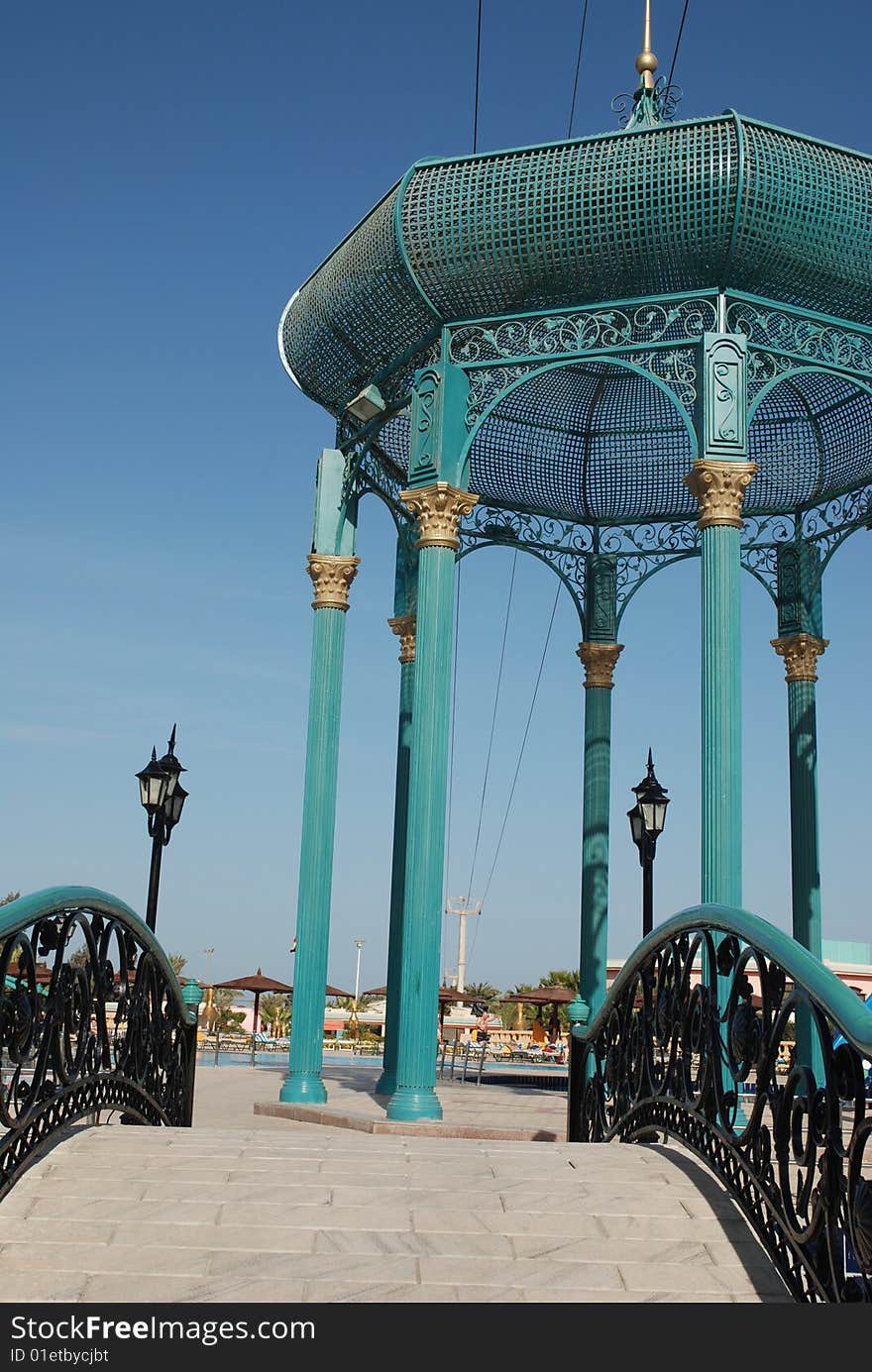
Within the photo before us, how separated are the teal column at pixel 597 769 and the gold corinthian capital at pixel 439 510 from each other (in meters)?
5.03

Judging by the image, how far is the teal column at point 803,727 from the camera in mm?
16266

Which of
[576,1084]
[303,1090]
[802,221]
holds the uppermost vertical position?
[802,221]

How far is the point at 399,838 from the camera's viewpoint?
53.8ft

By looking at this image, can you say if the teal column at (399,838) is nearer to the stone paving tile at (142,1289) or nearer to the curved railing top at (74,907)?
the curved railing top at (74,907)

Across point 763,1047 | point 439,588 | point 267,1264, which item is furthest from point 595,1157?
point 439,588

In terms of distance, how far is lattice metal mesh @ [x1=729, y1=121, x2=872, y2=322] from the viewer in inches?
495

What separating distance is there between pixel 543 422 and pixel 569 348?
491 cm

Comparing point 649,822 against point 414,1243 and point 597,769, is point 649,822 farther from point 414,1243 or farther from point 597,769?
point 414,1243

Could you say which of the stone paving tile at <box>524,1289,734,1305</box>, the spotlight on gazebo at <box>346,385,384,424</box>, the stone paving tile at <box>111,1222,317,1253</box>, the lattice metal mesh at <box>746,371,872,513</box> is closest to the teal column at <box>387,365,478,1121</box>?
the spotlight on gazebo at <box>346,385,384,424</box>

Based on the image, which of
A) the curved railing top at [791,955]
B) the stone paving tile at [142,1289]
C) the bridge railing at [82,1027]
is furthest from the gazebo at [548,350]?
the stone paving tile at [142,1289]

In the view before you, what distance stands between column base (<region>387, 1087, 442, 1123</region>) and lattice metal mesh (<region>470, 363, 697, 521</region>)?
8545 mm

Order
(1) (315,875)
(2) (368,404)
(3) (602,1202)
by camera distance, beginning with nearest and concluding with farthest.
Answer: (3) (602,1202), (1) (315,875), (2) (368,404)

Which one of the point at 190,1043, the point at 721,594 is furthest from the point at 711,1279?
the point at 721,594

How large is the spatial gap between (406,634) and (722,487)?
5.59 meters
